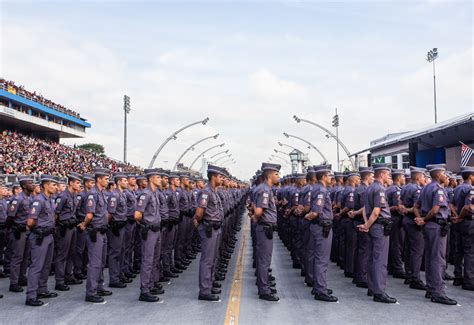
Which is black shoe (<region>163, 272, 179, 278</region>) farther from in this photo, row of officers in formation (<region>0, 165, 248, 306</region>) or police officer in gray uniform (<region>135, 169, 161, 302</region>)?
police officer in gray uniform (<region>135, 169, 161, 302</region>)

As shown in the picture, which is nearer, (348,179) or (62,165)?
(348,179)

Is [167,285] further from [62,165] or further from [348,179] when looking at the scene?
[62,165]

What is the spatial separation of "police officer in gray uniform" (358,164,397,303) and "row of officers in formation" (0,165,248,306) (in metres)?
2.68

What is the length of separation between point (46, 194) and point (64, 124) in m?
55.8

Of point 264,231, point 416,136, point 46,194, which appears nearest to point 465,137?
point 416,136

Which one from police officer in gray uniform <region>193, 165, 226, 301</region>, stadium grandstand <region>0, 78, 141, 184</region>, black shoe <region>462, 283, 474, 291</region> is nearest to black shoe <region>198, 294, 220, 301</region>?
police officer in gray uniform <region>193, 165, 226, 301</region>

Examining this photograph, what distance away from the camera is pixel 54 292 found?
8.48 meters

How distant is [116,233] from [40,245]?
1.76 metres

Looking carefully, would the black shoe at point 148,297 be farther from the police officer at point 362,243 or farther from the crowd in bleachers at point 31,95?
the crowd in bleachers at point 31,95

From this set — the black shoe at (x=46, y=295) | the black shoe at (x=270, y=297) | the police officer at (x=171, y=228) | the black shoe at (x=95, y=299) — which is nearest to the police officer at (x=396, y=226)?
the black shoe at (x=270, y=297)

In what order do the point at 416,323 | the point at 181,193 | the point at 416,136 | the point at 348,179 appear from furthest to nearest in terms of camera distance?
the point at 416,136, the point at 181,193, the point at 348,179, the point at 416,323

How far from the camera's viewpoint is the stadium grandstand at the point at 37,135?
1231 inches

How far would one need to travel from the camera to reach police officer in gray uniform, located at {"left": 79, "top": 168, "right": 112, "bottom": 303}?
7.85m

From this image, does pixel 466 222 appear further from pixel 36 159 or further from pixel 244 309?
pixel 36 159
